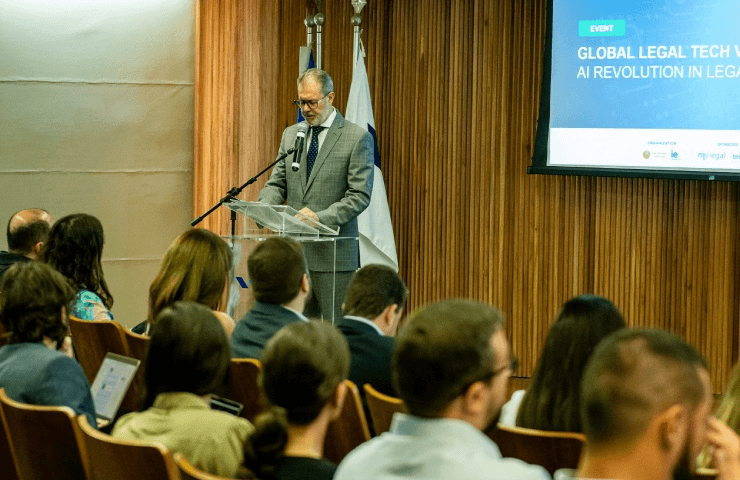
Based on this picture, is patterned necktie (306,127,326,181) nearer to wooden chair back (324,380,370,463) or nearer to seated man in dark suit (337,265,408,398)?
seated man in dark suit (337,265,408,398)

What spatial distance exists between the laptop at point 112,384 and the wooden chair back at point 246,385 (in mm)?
300

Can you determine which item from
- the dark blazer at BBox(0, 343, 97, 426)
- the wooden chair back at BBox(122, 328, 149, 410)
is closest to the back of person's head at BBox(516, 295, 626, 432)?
the dark blazer at BBox(0, 343, 97, 426)

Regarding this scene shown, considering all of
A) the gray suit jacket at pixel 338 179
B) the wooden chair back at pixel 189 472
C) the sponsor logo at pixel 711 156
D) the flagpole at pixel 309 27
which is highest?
the flagpole at pixel 309 27

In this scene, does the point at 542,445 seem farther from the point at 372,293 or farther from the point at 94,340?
the point at 94,340

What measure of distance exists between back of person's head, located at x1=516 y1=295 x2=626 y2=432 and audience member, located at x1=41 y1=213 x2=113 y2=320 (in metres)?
2.16

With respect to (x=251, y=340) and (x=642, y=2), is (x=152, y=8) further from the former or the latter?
(x=251, y=340)

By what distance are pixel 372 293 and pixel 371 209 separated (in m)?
3.23

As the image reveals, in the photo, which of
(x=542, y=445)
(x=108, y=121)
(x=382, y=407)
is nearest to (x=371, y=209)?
(x=108, y=121)

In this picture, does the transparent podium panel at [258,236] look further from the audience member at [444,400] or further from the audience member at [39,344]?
the audience member at [444,400]

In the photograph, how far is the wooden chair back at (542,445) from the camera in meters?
2.20

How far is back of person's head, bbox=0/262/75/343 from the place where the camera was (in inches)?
113

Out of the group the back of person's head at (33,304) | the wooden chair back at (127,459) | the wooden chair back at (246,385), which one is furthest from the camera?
the wooden chair back at (246,385)

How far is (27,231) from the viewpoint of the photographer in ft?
14.9

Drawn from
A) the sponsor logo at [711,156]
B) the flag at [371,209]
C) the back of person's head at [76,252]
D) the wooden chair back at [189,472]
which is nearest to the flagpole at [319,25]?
the flag at [371,209]
